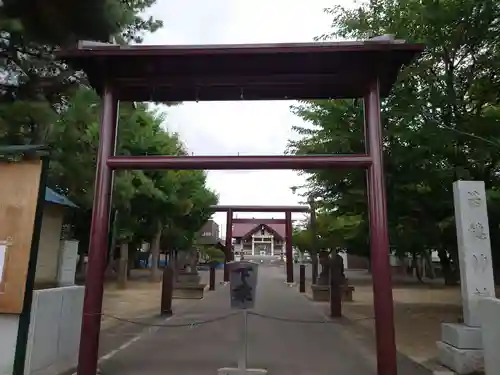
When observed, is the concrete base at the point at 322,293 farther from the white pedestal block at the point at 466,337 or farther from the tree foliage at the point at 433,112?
the white pedestal block at the point at 466,337

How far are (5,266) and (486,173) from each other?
997 centimetres

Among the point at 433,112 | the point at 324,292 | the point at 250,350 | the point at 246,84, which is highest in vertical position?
the point at 433,112

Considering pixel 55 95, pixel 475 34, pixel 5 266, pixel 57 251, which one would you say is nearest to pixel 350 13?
pixel 475 34

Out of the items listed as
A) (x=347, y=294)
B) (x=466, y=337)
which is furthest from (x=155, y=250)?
(x=466, y=337)

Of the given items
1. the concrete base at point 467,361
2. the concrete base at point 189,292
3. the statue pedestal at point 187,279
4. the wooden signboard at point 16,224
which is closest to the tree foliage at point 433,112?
the concrete base at point 467,361

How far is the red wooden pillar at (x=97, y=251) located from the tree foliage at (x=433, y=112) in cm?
608

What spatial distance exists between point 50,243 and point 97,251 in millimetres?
3260

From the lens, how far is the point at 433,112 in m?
9.87

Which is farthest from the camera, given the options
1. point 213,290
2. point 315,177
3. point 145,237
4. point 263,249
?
point 263,249

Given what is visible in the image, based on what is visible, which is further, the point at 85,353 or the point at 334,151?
the point at 334,151

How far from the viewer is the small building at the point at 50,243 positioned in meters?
8.16

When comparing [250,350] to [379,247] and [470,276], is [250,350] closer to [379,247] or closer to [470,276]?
[379,247]

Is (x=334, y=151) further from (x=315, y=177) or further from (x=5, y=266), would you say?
(x=5, y=266)

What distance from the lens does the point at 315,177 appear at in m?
13.3
